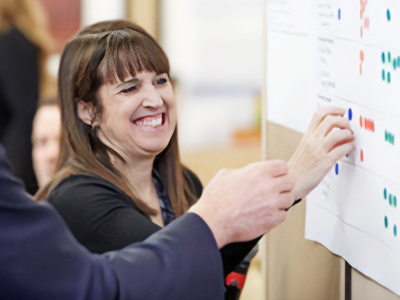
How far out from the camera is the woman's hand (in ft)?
1.87

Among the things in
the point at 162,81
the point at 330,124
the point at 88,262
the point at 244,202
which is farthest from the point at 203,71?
the point at 88,262

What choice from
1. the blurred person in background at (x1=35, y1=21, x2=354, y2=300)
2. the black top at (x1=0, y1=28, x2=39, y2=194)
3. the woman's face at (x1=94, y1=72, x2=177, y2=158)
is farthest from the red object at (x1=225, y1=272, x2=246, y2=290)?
the black top at (x1=0, y1=28, x2=39, y2=194)

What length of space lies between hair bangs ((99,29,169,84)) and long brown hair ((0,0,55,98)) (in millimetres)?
69

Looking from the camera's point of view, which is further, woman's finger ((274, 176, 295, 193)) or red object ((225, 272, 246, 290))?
red object ((225, 272, 246, 290))

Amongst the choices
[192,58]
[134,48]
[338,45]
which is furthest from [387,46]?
[192,58]

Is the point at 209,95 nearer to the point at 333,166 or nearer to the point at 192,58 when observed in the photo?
the point at 192,58

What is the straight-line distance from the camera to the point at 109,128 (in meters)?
0.64

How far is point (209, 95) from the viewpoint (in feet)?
2.63

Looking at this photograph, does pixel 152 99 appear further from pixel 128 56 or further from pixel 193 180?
pixel 193 180

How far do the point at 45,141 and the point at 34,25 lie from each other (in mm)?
187

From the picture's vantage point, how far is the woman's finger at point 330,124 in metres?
0.57

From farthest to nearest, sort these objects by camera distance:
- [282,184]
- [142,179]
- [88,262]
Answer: [142,179], [282,184], [88,262]

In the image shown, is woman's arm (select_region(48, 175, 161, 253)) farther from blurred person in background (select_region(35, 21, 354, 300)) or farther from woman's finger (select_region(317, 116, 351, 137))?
woman's finger (select_region(317, 116, 351, 137))

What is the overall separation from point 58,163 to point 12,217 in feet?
1.09
